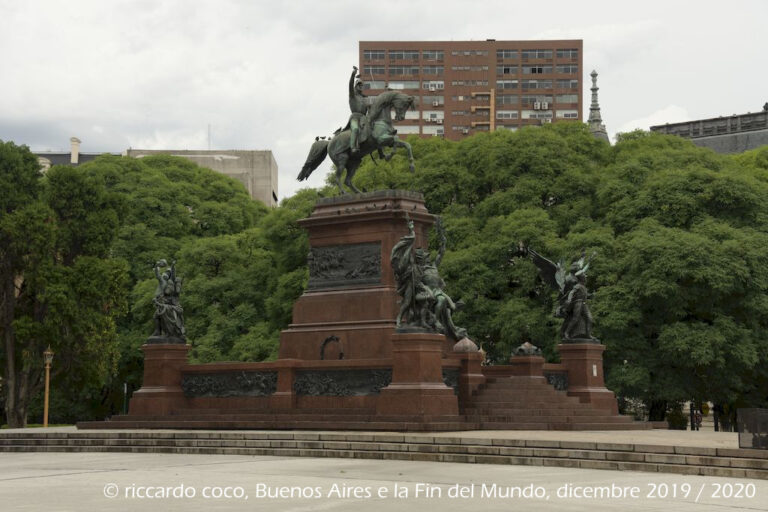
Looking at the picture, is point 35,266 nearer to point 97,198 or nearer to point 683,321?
point 97,198

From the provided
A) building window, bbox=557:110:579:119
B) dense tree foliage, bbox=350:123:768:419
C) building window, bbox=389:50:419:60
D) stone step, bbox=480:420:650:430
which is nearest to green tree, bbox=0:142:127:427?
dense tree foliage, bbox=350:123:768:419

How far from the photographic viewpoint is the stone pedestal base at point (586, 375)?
3012 cm

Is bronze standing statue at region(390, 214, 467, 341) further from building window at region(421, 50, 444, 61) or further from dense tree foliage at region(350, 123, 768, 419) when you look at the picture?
building window at region(421, 50, 444, 61)

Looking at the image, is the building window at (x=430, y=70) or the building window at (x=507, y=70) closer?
the building window at (x=430, y=70)

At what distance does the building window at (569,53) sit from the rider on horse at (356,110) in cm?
8725

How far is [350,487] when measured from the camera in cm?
1573

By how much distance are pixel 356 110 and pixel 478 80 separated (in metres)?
84.9

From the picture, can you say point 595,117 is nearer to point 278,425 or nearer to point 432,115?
point 432,115

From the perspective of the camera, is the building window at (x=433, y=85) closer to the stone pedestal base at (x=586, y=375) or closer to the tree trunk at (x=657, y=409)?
the tree trunk at (x=657, y=409)

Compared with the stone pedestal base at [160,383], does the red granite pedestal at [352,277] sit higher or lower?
higher

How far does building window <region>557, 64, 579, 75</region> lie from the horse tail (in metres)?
86.2

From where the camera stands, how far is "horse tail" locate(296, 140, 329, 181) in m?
32.6

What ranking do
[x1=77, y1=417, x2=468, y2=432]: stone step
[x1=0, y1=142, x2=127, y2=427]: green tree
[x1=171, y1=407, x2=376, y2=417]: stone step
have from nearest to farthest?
[x1=77, y1=417, x2=468, y2=432]: stone step, [x1=171, y1=407, x2=376, y2=417]: stone step, [x1=0, y1=142, x2=127, y2=427]: green tree

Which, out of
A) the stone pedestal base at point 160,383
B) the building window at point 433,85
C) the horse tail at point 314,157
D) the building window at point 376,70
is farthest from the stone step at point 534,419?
the building window at point 376,70
